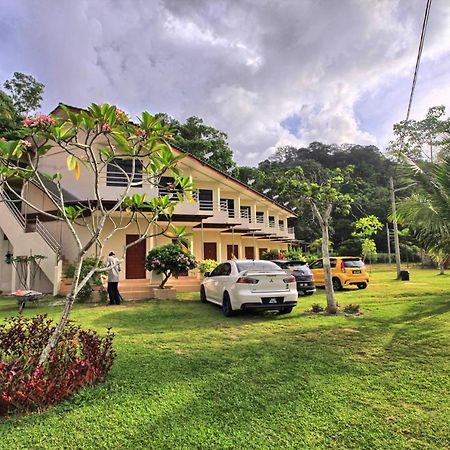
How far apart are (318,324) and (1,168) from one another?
6443 mm

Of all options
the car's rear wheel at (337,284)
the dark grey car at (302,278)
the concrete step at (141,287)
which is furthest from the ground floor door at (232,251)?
the dark grey car at (302,278)

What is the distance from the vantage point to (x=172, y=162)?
4492 millimetres

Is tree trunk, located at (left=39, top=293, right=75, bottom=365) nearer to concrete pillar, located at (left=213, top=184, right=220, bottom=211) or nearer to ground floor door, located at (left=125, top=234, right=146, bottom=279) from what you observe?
ground floor door, located at (left=125, top=234, right=146, bottom=279)

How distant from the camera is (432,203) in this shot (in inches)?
369

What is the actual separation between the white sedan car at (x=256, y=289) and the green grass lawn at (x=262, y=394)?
3.32 feet

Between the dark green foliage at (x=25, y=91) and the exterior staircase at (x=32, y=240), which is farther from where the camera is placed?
the dark green foliage at (x=25, y=91)

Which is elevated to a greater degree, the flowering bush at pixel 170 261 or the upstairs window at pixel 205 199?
the upstairs window at pixel 205 199

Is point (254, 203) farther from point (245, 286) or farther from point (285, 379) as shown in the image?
point (285, 379)

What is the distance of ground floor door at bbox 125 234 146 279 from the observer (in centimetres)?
1734

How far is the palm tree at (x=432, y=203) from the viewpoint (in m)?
8.51

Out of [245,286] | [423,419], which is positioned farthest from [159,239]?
[423,419]

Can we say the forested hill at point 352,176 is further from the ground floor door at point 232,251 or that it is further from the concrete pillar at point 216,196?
the concrete pillar at point 216,196

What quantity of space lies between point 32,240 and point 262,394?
13.3 m

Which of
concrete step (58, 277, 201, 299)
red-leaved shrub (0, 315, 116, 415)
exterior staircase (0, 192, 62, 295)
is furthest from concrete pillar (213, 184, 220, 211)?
red-leaved shrub (0, 315, 116, 415)
